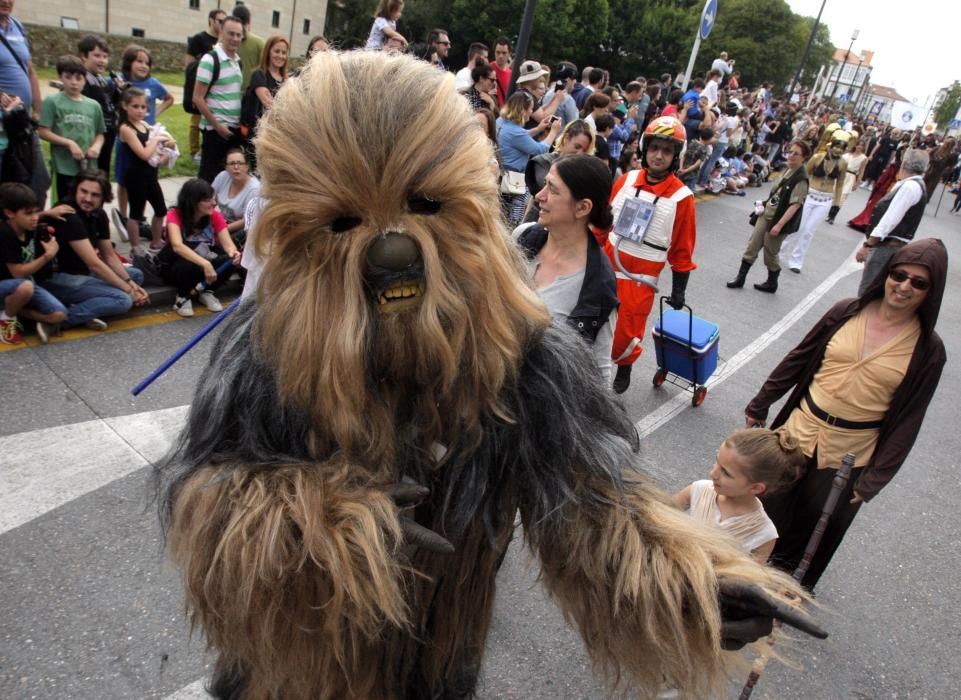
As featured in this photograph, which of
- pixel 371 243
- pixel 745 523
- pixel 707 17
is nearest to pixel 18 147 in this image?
pixel 371 243

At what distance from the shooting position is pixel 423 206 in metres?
1.30

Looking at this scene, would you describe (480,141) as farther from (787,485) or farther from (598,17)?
(598,17)

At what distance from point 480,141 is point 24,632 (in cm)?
261

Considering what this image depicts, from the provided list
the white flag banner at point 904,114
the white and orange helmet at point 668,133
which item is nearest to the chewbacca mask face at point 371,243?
the white and orange helmet at point 668,133

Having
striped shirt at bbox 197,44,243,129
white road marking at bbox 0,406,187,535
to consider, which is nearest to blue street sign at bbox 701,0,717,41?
striped shirt at bbox 197,44,243,129

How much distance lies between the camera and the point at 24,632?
2.63m

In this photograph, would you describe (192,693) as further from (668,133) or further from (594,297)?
(668,133)

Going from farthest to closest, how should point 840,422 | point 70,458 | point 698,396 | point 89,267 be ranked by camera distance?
1. point 698,396
2. point 89,267
3. point 70,458
4. point 840,422

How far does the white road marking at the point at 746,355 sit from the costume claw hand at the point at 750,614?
1.72m

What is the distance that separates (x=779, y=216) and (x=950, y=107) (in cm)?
7552

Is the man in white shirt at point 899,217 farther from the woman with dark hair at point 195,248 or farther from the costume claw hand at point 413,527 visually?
the costume claw hand at point 413,527

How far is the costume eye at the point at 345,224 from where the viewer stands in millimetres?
1271

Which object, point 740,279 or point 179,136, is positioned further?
point 179,136

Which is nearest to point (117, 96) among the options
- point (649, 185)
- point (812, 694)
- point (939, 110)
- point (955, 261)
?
point (649, 185)
